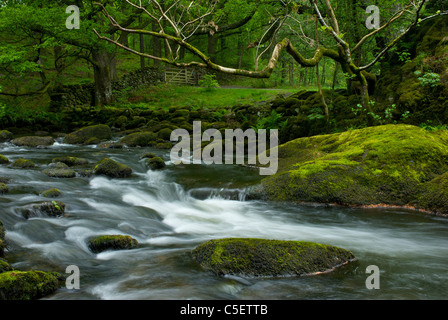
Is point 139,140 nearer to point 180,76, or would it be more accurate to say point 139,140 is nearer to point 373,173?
point 373,173

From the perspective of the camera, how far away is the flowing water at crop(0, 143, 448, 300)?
13.8 feet

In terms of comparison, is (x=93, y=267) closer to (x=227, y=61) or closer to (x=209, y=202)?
(x=209, y=202)

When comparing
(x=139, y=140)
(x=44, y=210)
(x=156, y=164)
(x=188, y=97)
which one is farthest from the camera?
(x=188, y=97)

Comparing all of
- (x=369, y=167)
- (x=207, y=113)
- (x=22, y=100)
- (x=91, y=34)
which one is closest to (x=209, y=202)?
(x=369, y=167)

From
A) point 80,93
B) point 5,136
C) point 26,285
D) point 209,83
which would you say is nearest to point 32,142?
point 5,136

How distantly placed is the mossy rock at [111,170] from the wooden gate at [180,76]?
22284mm

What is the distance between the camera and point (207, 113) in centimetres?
1958

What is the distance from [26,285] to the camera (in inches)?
147

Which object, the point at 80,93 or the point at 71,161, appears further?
the point at 80,93

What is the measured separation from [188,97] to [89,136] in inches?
447

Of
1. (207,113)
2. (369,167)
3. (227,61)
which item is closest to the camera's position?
(369,167)

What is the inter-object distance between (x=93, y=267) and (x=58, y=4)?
20.0m

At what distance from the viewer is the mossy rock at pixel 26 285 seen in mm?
3602

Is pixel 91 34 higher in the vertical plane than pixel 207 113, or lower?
higher
